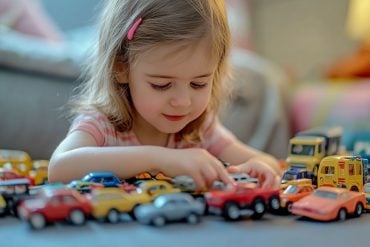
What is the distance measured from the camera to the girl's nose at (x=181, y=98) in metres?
0.88

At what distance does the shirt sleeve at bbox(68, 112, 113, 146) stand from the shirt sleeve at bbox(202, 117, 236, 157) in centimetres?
22

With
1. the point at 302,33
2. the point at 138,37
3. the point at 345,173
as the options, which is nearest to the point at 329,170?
the point at 345,173

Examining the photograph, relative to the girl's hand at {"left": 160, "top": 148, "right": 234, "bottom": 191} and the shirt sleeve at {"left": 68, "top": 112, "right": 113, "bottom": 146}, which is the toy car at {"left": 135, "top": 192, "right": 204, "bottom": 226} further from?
the shirt sleeve at {"left": 68, "top": 112, "right": 113, "bottom": 146}

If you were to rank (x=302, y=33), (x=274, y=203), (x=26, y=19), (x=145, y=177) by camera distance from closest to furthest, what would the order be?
(x=274, y=203) < (x=145, y=177) < (x=26, y=19) < (x=302, y=33)

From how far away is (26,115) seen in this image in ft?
5.82

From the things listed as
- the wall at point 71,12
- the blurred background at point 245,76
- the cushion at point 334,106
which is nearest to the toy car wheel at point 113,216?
the blurred background at point 245,76

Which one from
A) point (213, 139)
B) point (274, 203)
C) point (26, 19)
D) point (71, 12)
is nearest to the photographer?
point (274, 203)

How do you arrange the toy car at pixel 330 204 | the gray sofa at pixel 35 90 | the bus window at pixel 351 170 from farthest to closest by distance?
1. the gray sofa at pixel 35 90
2. the bus window at pixel 351 170
3. the toy car at pixel 330 204

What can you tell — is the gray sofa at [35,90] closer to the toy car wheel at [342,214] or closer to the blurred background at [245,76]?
the blurred background at [245,76]

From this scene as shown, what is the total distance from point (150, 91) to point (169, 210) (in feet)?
0.95

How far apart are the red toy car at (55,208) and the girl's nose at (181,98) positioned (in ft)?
0.83

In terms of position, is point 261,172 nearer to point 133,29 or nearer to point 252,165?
point 252,165

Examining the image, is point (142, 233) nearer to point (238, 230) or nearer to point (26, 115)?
point (238, 230)

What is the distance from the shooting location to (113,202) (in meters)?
0.67
